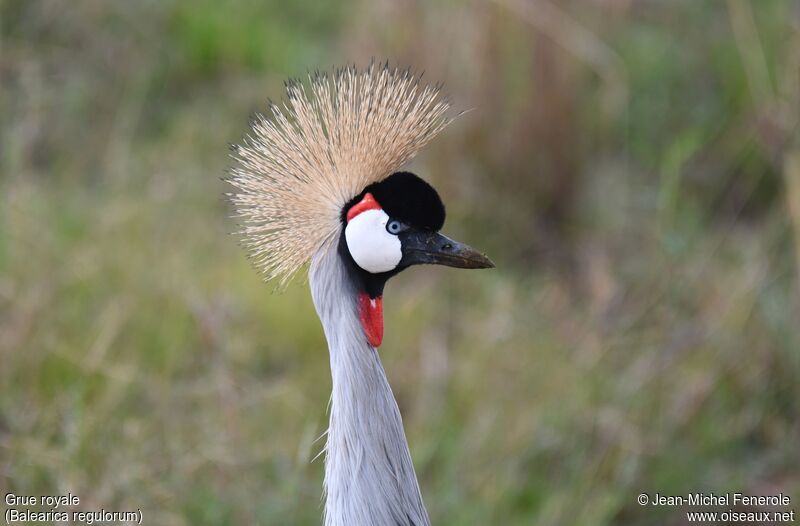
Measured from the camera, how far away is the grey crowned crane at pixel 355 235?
4.62ft

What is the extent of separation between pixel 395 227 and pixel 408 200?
0.13 ft

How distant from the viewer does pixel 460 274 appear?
3.04m

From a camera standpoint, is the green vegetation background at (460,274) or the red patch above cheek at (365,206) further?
the green vegetation background at (460,274)

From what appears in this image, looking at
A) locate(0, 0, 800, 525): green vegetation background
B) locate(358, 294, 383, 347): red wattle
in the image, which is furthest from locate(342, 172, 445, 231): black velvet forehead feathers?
locate(0, 0, 800, 525): green vegetation background

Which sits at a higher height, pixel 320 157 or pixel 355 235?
pixel 320 157

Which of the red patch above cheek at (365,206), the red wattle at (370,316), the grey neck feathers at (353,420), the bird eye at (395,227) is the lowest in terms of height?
the grey neck feathers at (353,420)

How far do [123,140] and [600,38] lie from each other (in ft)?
4.69

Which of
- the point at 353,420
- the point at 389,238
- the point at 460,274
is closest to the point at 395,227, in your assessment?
the point at 389,238

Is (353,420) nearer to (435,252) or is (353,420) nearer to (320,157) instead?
(435,252)

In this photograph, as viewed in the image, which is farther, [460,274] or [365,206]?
[460,274]

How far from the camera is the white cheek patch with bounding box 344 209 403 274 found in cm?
138

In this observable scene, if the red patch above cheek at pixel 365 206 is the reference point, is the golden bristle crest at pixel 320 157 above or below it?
above

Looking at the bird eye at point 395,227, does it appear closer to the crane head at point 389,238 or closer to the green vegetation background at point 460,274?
the crane head at point 389,238

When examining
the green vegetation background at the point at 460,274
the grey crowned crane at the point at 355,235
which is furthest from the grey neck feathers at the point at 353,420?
the green vegetation background at the point at 460,274
